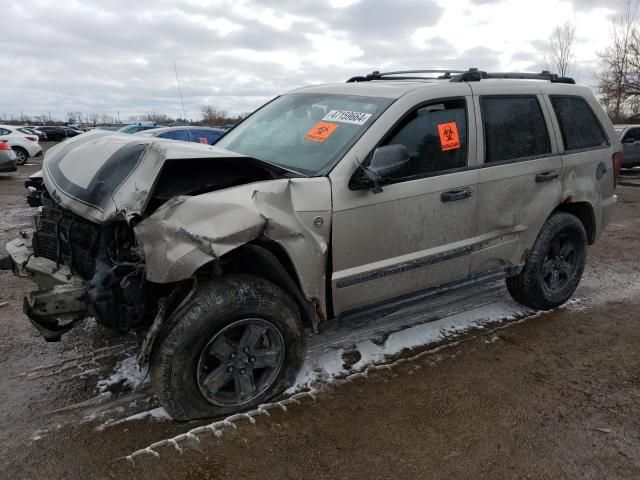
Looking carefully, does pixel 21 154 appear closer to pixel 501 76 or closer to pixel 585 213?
pixel 501 76

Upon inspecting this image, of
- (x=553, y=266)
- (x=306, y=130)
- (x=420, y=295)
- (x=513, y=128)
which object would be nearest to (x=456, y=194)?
(x=420, y=295)

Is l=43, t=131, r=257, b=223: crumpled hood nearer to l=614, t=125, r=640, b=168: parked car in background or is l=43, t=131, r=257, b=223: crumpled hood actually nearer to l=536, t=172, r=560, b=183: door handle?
l=536, t=172, r=560, b=183: door handle

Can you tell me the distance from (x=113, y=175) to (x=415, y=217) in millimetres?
1842

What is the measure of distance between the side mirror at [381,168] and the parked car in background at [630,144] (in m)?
13.7

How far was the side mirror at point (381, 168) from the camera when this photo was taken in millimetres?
2846

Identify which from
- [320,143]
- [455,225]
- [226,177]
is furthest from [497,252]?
[226,177]

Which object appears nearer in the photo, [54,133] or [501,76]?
[501,76]

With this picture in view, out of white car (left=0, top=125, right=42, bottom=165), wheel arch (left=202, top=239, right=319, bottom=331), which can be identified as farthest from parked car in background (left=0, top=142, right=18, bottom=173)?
wheel arch (left=202, top=239, right=319, bottom=331)

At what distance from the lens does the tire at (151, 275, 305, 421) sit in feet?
8.42

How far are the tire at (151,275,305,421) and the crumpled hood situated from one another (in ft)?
2.00

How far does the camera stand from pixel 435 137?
332 cm

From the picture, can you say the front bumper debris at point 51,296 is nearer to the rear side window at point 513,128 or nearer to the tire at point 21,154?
the rear side window at point 513,128

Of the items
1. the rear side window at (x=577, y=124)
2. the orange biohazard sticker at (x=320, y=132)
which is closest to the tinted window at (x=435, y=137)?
the orange biohazard sticker at (x=320, y=132)

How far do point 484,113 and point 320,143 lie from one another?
128 cm
